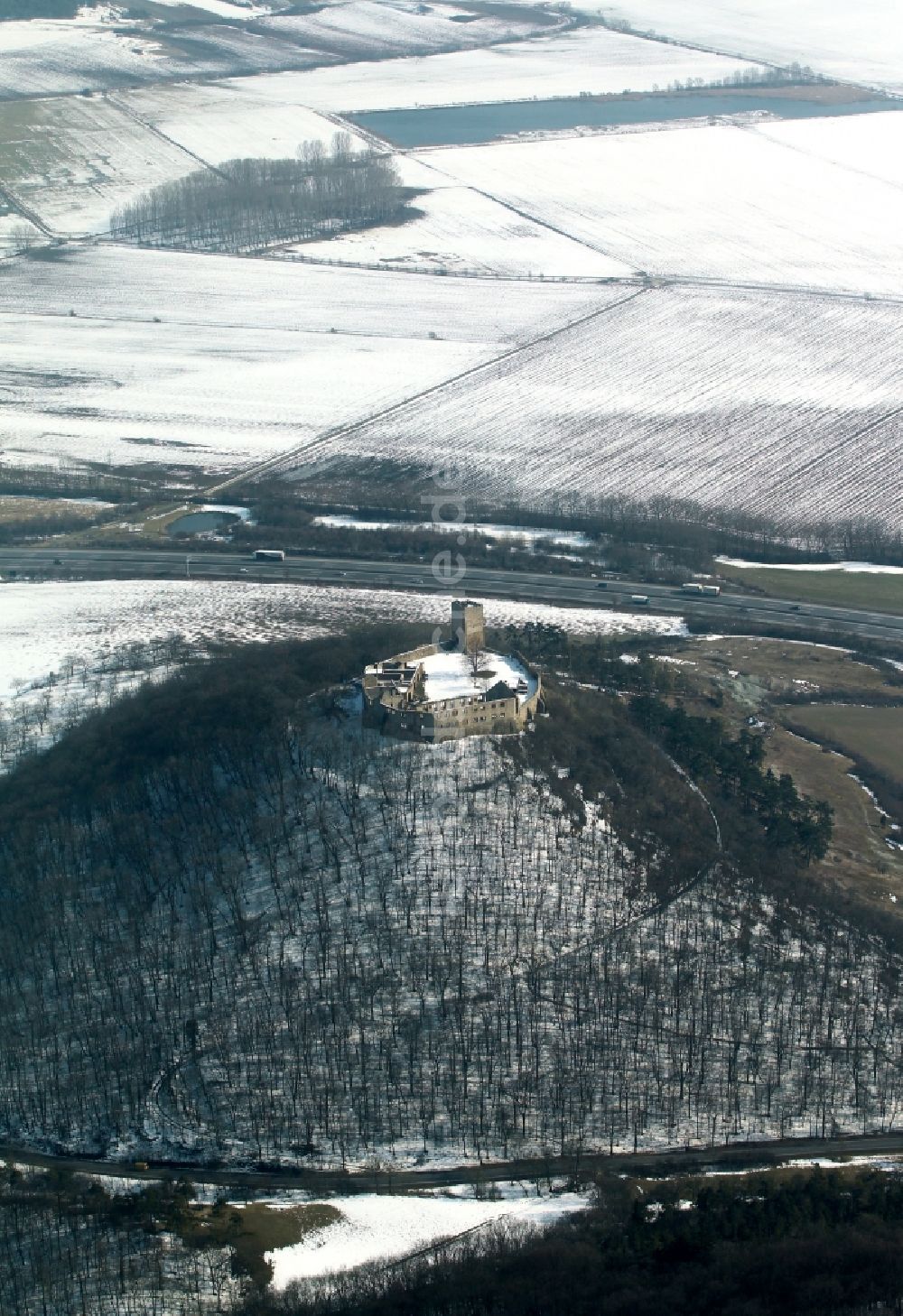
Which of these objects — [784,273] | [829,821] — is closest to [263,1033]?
[829,821]

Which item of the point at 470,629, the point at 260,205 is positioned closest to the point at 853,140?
the point at 260,205

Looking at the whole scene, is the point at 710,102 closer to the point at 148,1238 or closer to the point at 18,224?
the point at 18,224

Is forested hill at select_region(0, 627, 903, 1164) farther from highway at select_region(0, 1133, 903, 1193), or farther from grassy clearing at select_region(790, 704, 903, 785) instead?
grassy clearing at select_region(790, 704, 903, 785)

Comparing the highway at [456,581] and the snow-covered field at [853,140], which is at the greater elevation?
the snow-covered field at [853,140]

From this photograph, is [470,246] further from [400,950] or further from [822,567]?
[400,950]

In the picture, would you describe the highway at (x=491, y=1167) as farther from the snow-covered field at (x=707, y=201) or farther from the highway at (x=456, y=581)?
the snow-covered field at (x=707, y=201)

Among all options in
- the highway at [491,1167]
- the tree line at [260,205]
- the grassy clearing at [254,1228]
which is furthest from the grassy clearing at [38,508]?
the grassy clearing at [254,1228]

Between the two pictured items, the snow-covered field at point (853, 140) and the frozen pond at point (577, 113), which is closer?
the snow-covered field at point (853, 140)
